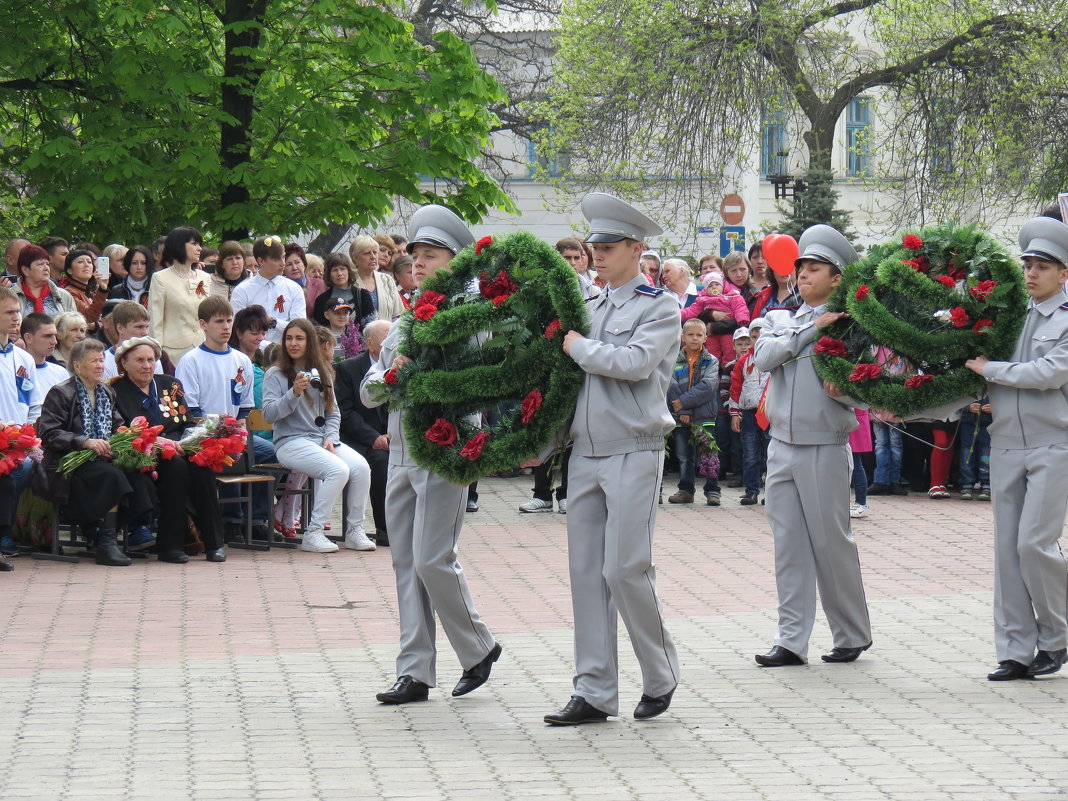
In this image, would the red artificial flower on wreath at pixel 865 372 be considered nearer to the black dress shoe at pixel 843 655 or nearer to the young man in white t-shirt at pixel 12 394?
the black dress shoe at pixel 843 655

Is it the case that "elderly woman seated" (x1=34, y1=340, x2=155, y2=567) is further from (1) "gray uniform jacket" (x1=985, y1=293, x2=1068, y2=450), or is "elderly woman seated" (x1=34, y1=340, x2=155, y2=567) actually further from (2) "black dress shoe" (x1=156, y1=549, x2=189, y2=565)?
(1) "gray uniform jacket" (x1=985, y1=293, x2=1068, y2=450)

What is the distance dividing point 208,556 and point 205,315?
191 cm

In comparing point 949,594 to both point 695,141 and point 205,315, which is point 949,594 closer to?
point 205,315

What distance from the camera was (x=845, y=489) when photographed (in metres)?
7.74

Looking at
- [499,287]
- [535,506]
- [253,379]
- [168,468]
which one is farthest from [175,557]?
[499,287]

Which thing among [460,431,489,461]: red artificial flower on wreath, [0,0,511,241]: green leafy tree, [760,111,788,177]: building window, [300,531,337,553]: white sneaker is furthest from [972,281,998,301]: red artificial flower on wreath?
[760,111,788,177]: building window

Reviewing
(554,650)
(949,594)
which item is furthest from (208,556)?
(949,594)

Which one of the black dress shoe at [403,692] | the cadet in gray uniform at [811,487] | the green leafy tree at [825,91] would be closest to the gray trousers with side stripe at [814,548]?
the cadet in gray uniform at [811,487]

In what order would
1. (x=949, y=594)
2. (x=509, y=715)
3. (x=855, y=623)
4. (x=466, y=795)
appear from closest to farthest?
1. (x=466, y=795)
2. (x=509, y=715)
3. (x=855, y=623)
4. (x=949, y=594)

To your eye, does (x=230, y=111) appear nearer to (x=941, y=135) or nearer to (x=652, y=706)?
(x=652, y=706)

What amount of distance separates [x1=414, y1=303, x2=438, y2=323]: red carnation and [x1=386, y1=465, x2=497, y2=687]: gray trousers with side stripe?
660 millimetres

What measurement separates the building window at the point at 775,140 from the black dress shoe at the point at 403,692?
63.3 ft

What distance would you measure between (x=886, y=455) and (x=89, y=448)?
25.1 ft

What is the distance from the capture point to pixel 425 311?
6809 mm
